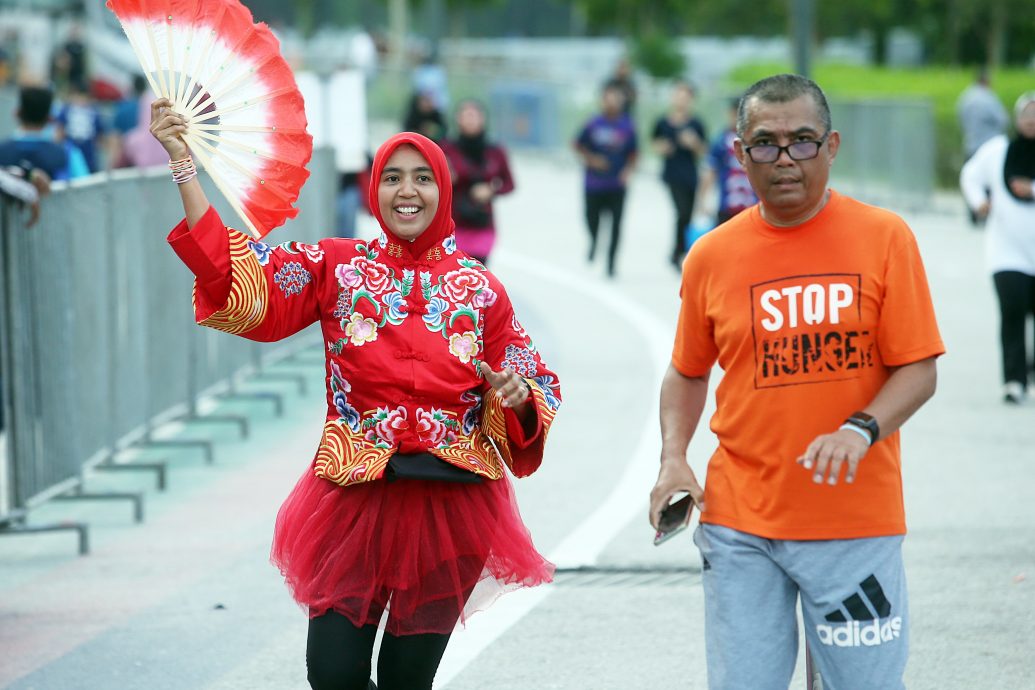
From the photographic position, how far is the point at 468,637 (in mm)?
6512

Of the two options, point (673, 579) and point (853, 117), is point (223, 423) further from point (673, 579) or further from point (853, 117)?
point (853, 117)

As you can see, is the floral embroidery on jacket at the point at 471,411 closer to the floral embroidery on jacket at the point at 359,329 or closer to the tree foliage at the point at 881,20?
the floral embroidery on jacket at the point at 359,329

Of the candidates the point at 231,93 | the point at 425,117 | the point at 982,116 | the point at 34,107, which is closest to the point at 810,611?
the point at 231,93

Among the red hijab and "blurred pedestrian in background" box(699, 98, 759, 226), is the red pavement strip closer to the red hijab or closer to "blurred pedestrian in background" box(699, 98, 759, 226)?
the red hijab

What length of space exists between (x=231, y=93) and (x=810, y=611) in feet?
6.30

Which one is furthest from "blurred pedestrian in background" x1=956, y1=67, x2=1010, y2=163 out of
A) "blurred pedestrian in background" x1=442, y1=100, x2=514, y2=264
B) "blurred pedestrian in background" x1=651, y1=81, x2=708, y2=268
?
"blurred pedestrian in background" x1=442, y1=100, x2=514, y2=264

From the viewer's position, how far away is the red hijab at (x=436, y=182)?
4648 mm

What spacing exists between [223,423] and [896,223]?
7.60m

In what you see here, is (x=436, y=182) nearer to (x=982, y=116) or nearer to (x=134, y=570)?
(x=134, y=570)

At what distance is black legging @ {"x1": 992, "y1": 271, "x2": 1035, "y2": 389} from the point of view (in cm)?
1116

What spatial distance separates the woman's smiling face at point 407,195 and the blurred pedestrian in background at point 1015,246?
7.24 m

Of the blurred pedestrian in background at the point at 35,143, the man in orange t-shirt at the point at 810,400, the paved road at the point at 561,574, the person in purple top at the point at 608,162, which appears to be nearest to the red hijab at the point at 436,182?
the man in orange t-shirt at the point at 810,400

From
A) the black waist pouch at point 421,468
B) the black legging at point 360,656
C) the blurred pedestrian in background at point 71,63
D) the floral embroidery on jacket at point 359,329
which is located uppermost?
the blurred pedestrian in background at point 71,63

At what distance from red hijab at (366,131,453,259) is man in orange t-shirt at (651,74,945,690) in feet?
2.78
